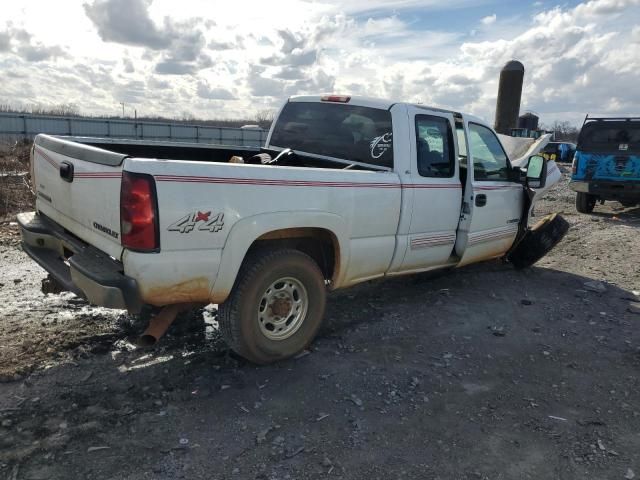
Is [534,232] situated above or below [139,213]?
below

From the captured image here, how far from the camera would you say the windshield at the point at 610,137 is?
11.3 m

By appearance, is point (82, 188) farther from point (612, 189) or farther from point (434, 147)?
point (612, 189)

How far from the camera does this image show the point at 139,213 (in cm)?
304

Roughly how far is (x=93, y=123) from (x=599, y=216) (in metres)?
25.3

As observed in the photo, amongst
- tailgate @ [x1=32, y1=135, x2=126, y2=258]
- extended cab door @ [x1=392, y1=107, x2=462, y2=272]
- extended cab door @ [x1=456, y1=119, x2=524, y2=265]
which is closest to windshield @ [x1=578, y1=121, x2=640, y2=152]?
extended cab door @ [x1=456, y1=119, x2=524, y2=265]

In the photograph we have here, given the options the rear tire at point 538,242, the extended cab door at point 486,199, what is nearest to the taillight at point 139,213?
the extended cab door at point 486,199

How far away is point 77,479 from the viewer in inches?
103

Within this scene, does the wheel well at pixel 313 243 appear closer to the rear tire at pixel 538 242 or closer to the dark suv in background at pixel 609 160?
the rear tire at pixel 538 242

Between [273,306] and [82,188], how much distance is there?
5.21ft

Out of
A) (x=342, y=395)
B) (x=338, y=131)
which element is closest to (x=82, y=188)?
(x=342, y=395)

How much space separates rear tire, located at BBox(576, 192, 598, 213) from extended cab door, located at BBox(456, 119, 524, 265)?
684cm

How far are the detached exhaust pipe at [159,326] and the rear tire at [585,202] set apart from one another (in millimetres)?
11170

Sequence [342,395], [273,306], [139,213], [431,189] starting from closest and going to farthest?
[139,213]
[342,395]
[273,306]
[431,189]

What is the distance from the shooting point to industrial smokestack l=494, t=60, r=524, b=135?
2636 cm
